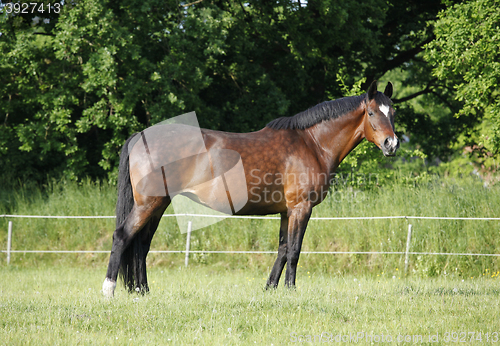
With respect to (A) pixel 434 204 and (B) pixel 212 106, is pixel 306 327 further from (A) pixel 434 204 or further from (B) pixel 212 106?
(B) pixel 212 106

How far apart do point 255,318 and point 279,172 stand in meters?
2.01

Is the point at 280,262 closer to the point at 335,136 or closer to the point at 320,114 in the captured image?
the point at 335,136

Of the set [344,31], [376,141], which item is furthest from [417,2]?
[376,141]

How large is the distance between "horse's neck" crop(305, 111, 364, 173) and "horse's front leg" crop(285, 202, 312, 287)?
0.69 meters

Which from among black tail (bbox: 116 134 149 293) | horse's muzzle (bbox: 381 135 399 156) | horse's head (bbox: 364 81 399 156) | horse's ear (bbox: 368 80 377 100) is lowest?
black tail (bbox: 116 134 149 293)

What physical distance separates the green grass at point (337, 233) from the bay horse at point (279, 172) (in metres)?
4.23

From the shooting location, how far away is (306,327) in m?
3.93

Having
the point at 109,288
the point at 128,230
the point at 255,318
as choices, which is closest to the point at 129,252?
the point at 128,230

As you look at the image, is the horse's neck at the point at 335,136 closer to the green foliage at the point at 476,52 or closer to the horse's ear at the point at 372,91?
the horse's ear at the point at 372,91

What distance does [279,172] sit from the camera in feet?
18.3

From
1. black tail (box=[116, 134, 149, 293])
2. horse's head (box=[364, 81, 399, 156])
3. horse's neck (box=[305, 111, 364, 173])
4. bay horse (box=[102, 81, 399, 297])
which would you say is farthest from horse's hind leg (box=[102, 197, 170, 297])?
horse's head (box=[364, 81, 399, 156])

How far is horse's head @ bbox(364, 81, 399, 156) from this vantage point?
5414 mm

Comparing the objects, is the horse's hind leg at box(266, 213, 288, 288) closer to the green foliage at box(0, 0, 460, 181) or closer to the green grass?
the green grass

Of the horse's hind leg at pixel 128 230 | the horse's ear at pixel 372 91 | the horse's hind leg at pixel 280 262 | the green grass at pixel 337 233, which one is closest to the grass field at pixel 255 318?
the horse's hind leg at pixel 128 230
